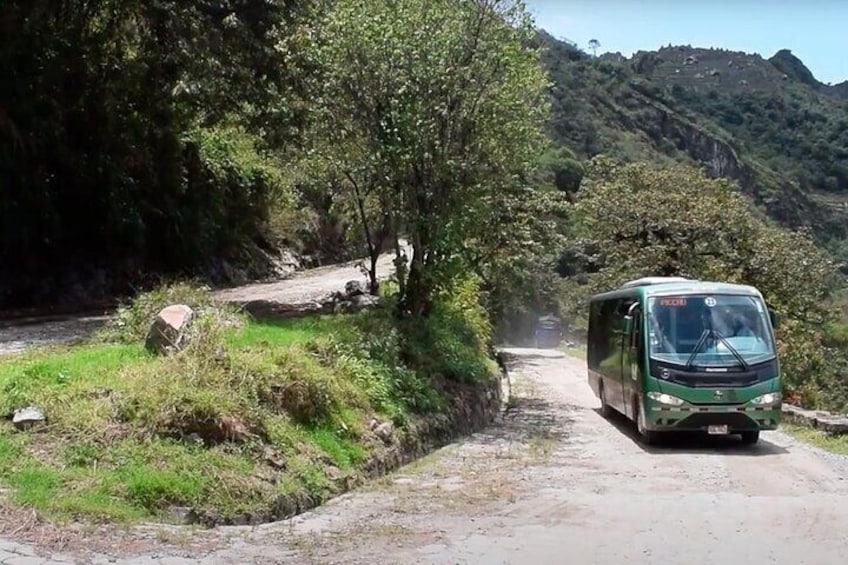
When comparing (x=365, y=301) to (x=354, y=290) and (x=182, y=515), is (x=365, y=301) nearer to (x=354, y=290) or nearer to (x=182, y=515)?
(x=354, y=290)

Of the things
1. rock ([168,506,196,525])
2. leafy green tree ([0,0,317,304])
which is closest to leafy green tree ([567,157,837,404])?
leafy green tree ([0,0,317,304])

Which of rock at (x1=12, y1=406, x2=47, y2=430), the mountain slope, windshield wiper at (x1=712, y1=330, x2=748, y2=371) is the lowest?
Result: windshield wiper at (x1=712, y1=330, x2=748, y2=371)

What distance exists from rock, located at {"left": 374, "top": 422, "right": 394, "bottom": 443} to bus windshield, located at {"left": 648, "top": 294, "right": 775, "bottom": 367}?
4.78 m

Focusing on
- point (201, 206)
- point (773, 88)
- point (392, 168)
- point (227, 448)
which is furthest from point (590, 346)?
point (773, 88)

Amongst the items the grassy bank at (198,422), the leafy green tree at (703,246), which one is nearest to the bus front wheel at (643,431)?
the grassy bank at (198,422)

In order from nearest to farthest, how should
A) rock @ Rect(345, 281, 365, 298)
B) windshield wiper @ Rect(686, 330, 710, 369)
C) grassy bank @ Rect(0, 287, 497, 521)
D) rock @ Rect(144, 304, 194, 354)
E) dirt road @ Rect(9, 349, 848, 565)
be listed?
1. dirt road @ Rect(9, 349, 848, 565)
2. grassy bank @ Rect(0, 287, 497, 521)
3. rock @ Rect(144, 304, 194, 354)
4. windshield wiper @ Rect(686, 330, 710, 369)
5. rock @ Rect(345, 281, 365, 298)

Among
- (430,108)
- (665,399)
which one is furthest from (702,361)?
(430,108)

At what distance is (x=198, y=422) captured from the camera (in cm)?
1050

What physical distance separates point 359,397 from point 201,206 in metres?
16.4

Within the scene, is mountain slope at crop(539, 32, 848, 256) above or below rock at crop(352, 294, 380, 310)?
above

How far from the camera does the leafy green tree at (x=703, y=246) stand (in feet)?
102

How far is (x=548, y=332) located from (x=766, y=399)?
47030mm

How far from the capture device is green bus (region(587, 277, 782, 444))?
602 inches

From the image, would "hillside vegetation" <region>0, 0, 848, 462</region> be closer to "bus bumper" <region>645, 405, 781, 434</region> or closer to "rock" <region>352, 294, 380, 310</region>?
"rock" <region>352, 294, 380, 310</region>
